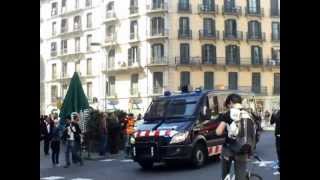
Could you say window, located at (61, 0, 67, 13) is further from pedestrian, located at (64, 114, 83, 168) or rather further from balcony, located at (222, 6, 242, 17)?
pedestrian, located at (64, 114, 83, 168)

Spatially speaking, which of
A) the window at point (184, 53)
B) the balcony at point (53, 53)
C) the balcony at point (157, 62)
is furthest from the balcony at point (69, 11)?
the window at point (184, 53)

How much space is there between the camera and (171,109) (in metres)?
11.5

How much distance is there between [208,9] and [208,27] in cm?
165

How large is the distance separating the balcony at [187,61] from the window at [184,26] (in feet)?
7.27

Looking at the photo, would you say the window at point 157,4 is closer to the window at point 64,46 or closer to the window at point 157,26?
the window at point 157,26

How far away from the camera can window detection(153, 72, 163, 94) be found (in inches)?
1787

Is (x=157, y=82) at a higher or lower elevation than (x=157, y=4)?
lower

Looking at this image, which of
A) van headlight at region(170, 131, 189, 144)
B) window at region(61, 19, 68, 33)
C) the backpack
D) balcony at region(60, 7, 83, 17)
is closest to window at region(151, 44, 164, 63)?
balcony at region(60, 7, 83, 17)

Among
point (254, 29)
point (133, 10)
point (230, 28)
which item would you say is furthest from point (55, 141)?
point (254, 29)

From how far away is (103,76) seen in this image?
4862 cm

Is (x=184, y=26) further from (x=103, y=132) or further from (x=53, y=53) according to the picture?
(x=103, y=132)

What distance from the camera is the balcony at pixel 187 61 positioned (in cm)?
4594
